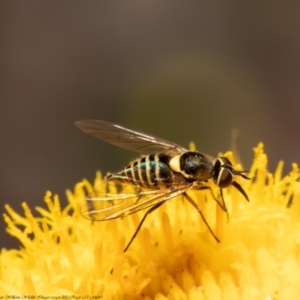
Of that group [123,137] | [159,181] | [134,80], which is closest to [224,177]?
[159,181]

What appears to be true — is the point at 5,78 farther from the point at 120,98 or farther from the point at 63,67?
the point at 120,98

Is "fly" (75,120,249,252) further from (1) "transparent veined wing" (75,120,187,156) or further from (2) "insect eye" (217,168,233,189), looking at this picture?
(1) "transparent veined wing" (75,120,187,156)

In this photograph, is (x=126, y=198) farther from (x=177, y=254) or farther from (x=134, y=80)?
(x=134, y=80)

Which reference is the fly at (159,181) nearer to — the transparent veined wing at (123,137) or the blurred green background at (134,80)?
the transparent veined wing at (123,137)

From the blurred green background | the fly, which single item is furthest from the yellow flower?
the blurred green background

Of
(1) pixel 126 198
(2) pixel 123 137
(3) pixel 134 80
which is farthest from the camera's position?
(3) pixel 134 80

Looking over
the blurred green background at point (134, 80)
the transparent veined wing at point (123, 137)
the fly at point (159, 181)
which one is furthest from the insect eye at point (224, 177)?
the blurred green background at point (134, 80)
